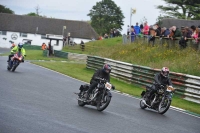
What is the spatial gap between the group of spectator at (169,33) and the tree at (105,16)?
86020mm

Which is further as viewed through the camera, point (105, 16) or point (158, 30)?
point (105, 16)

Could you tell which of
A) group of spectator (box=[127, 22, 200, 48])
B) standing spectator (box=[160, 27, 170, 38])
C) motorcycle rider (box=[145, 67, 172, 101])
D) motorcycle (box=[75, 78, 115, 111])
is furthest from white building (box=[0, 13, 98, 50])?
motorcycle (box=[75, 78, 115, 111])

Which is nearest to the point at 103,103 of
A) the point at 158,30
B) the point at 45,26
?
the point at 158,30

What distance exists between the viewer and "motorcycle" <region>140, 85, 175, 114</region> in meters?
17.8

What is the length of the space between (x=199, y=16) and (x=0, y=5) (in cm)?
8699

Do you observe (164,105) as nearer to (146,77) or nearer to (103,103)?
(103,103)

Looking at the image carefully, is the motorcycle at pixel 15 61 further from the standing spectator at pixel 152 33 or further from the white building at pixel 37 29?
the white building at pixel 37 29

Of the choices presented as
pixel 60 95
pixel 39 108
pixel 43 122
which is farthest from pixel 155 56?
pixel 43 122

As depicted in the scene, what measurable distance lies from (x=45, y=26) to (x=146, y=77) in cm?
9466

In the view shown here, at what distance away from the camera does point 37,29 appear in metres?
119

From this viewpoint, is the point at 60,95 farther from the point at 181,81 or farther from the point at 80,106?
the point at 181,81

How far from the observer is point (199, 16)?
79.9 meters

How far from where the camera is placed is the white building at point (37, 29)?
11788 cm

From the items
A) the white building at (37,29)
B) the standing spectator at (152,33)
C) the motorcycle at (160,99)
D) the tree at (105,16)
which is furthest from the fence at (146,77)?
the tree at (105,16)
